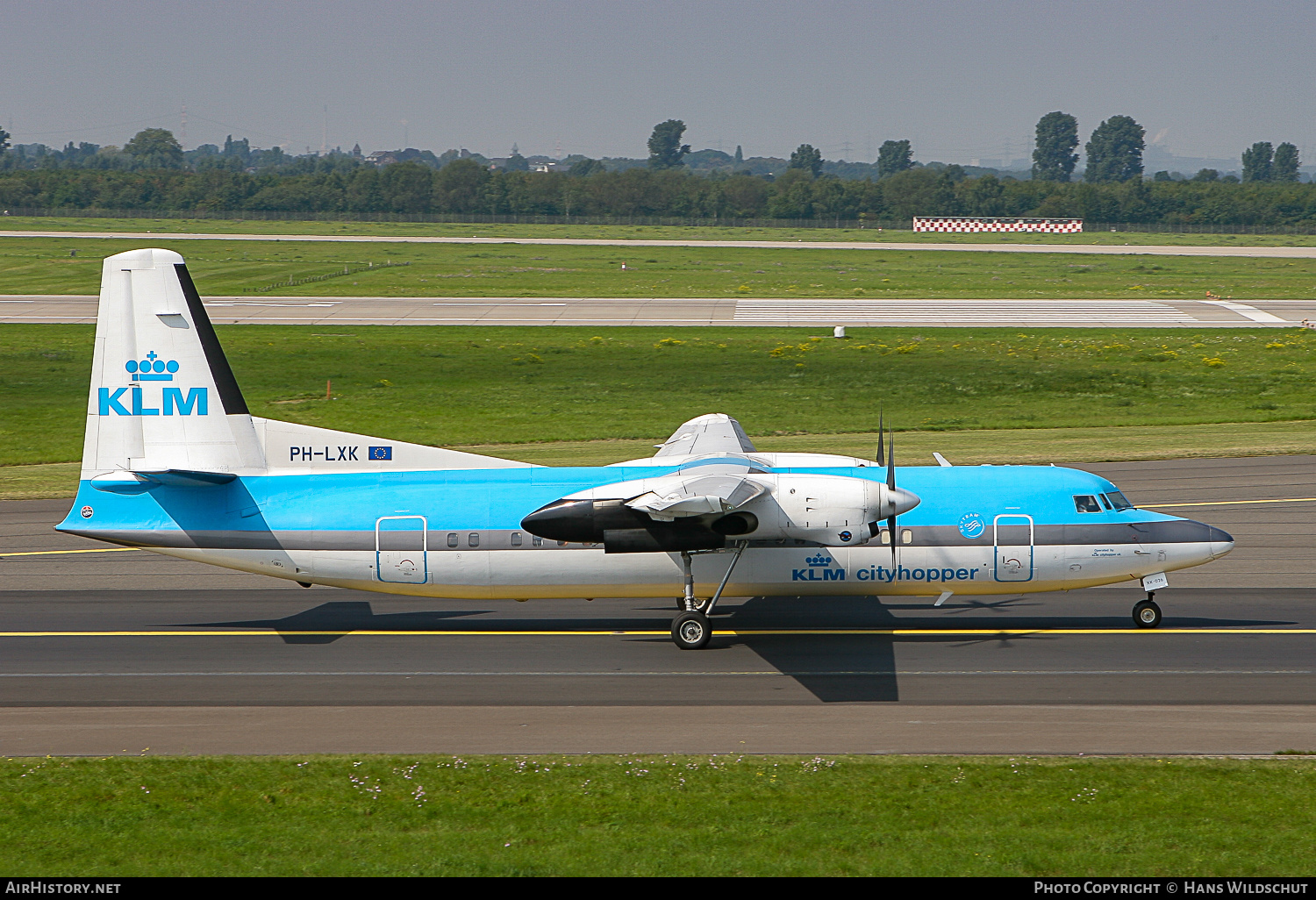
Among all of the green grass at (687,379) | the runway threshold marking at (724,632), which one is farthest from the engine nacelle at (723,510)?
the green grass at (687,379)

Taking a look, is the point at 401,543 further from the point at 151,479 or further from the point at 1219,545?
the point at 1219,545

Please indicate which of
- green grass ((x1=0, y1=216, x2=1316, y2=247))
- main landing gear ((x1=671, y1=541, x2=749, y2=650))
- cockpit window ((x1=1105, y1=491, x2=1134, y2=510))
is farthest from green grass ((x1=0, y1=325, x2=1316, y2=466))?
green grass ((x1=0, y1=216, x2=1316, y2=247))

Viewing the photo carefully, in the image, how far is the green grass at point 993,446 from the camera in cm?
4016

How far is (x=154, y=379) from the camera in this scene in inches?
867

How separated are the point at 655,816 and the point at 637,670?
6734mm

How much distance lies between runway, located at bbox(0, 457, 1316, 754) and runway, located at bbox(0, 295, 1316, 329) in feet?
180

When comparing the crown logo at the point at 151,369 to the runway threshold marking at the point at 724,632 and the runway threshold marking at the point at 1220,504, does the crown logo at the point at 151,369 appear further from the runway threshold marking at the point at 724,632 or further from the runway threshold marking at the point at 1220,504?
the runway threshold marking at the point at 1220,504

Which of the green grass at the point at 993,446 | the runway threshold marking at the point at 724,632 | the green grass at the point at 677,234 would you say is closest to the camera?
the runway threshold marking at the point at 724,632

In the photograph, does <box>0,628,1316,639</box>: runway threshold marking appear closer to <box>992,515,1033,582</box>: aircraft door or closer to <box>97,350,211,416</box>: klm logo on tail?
<box>992,515,1033,582</box>: aircraft door

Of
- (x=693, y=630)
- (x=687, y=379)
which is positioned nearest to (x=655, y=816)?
(x=693, y=630)

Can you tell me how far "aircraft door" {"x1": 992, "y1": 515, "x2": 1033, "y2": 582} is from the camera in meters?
22.8

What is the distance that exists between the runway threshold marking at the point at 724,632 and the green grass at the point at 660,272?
77.8 metres

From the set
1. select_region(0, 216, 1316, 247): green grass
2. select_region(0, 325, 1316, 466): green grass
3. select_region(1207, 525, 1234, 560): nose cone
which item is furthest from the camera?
select_region(0, 216, 1316, 247): green grass
